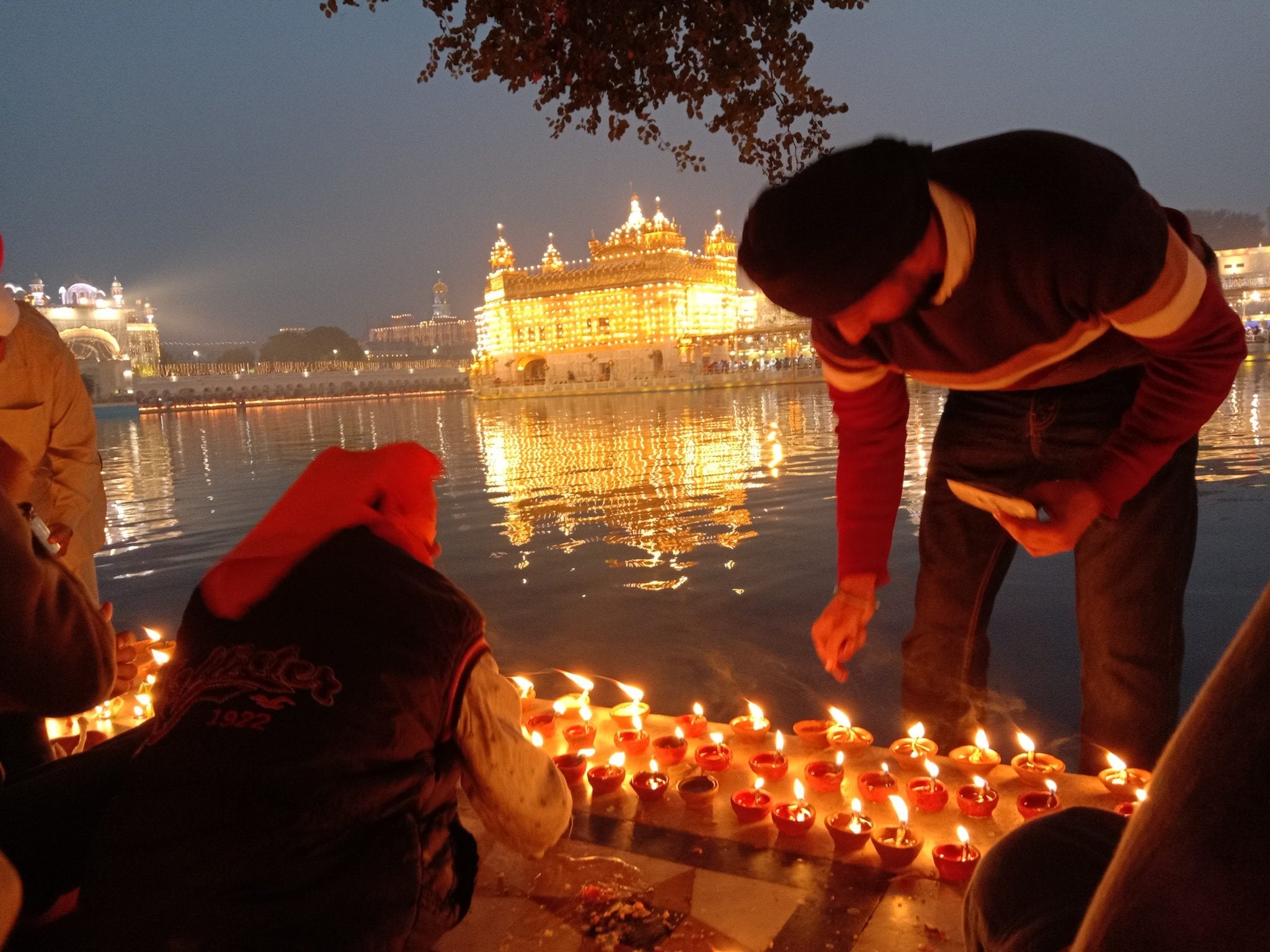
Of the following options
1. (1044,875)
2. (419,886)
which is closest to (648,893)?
(419,886)

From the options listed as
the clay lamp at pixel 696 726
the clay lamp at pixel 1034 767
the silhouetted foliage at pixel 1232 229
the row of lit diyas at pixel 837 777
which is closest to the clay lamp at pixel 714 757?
the row of lit diyas at pixel 837 777

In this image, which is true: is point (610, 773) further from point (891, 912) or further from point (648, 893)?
point (891, 912)

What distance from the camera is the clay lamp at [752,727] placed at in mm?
2826

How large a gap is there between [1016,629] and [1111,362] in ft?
8.76

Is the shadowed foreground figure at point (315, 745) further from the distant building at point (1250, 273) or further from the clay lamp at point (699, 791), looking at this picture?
the distant building at point (1250, 273)

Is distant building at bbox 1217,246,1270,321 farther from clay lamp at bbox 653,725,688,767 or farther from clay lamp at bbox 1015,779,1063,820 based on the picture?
clay lamp at bbox 653,725,688,767

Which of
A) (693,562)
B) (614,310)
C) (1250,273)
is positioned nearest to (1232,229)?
(1250,273)

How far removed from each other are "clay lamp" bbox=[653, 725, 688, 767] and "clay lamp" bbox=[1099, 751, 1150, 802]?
1.22m

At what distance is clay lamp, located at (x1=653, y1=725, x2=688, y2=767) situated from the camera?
2.77 m

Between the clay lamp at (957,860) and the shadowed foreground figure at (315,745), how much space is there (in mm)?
1086

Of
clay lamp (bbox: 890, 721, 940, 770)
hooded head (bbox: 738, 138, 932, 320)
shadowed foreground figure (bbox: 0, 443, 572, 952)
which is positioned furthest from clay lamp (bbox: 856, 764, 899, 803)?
hooded head (bbox: 738, 138, 932, 320)

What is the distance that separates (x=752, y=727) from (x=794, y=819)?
0.55 m

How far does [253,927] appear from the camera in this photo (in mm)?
1381

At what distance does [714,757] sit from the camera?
2.68m
